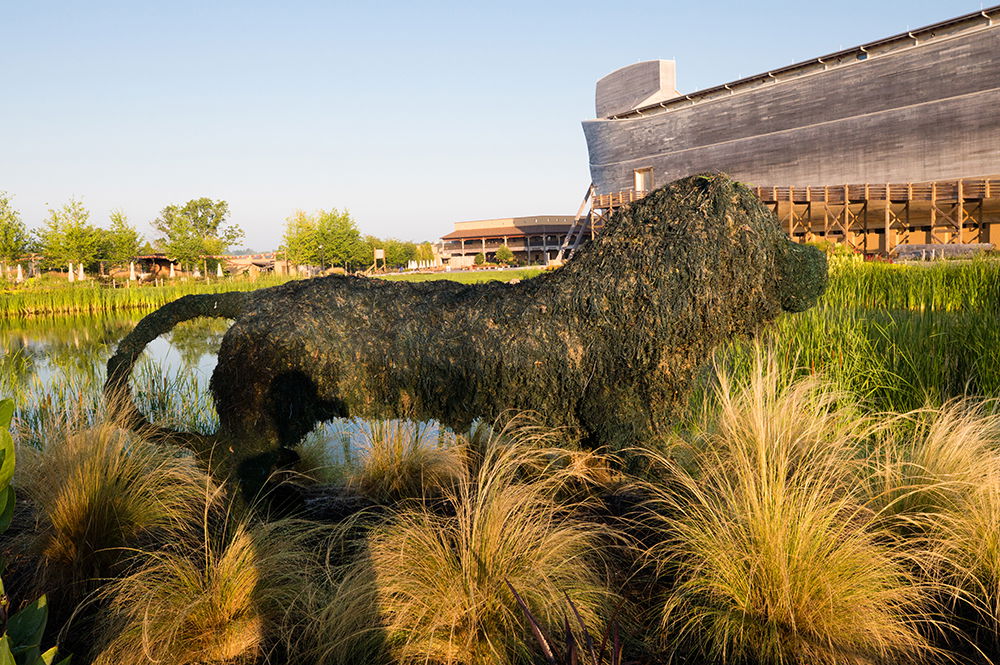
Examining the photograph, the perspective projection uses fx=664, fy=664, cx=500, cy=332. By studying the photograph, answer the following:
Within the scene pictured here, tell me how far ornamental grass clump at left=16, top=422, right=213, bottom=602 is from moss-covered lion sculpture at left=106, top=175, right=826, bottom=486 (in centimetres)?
67

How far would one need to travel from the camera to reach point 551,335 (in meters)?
3.46

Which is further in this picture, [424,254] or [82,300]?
[424,254]

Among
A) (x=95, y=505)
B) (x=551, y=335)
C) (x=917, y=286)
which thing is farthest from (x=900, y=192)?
(x=95, y=505)

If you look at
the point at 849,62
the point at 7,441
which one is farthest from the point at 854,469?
the point at 849,62

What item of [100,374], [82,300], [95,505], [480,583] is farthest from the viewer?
[82,300]

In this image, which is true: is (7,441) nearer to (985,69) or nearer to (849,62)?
(985,69)

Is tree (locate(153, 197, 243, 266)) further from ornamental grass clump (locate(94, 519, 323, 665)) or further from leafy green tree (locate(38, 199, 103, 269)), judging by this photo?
ornamental grass clump (locate(94, 519, 323, 665))

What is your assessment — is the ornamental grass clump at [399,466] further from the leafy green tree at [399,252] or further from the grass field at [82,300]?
the leafy green tree at [399,252]

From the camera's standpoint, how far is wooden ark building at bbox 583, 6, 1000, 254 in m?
26.3

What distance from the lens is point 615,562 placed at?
322 centimetres

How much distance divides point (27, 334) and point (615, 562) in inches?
702

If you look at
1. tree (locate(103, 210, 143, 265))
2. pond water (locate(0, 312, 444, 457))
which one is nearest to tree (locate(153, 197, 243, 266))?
tree (locate(103, 210, 143, 265))

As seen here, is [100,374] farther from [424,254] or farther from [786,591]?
[424,254]

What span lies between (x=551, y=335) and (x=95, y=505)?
2.55m
